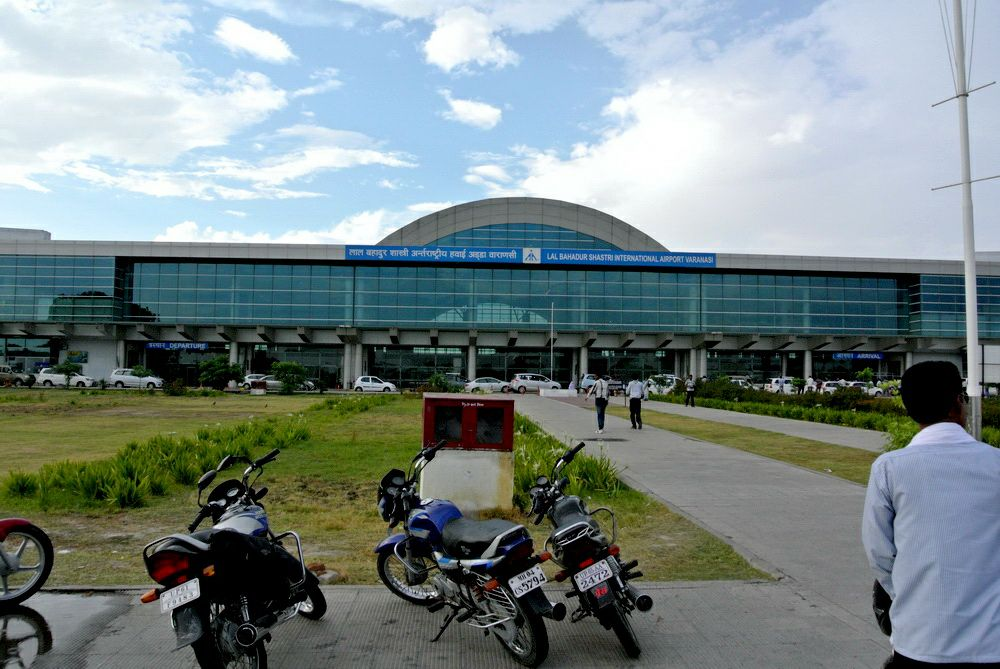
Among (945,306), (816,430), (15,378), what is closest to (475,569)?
(816,430)

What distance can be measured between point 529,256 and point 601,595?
5584 cm

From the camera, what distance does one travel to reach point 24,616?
16.8ft

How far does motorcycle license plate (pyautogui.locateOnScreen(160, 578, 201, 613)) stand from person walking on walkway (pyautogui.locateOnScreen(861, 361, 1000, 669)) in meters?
3.32

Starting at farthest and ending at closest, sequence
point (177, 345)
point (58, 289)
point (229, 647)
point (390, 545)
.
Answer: point (177, 345) → point (58, 289) → point (390, 545) → point (229, 647)

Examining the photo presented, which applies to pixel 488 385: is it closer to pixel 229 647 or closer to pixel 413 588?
pixel 413 588

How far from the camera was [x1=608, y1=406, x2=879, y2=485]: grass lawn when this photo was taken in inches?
506

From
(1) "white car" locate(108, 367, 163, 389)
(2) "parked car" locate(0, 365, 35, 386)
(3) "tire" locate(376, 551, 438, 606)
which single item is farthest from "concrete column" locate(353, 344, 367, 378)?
(3) "tire" locate(376, 551, 438, 606)

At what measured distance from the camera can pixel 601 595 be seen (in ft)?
14.6

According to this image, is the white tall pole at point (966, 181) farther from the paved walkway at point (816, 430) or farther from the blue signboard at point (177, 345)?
the blue signboard at point (177, 345)

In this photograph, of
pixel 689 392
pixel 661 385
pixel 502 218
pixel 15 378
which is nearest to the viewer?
pixel 689 392

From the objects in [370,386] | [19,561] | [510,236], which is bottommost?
[370,386]

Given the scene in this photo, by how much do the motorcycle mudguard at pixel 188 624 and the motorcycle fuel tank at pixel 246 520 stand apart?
1.93ft

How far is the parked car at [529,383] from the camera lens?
55.4 meters

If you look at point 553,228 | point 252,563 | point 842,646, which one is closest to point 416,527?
point 252,563
